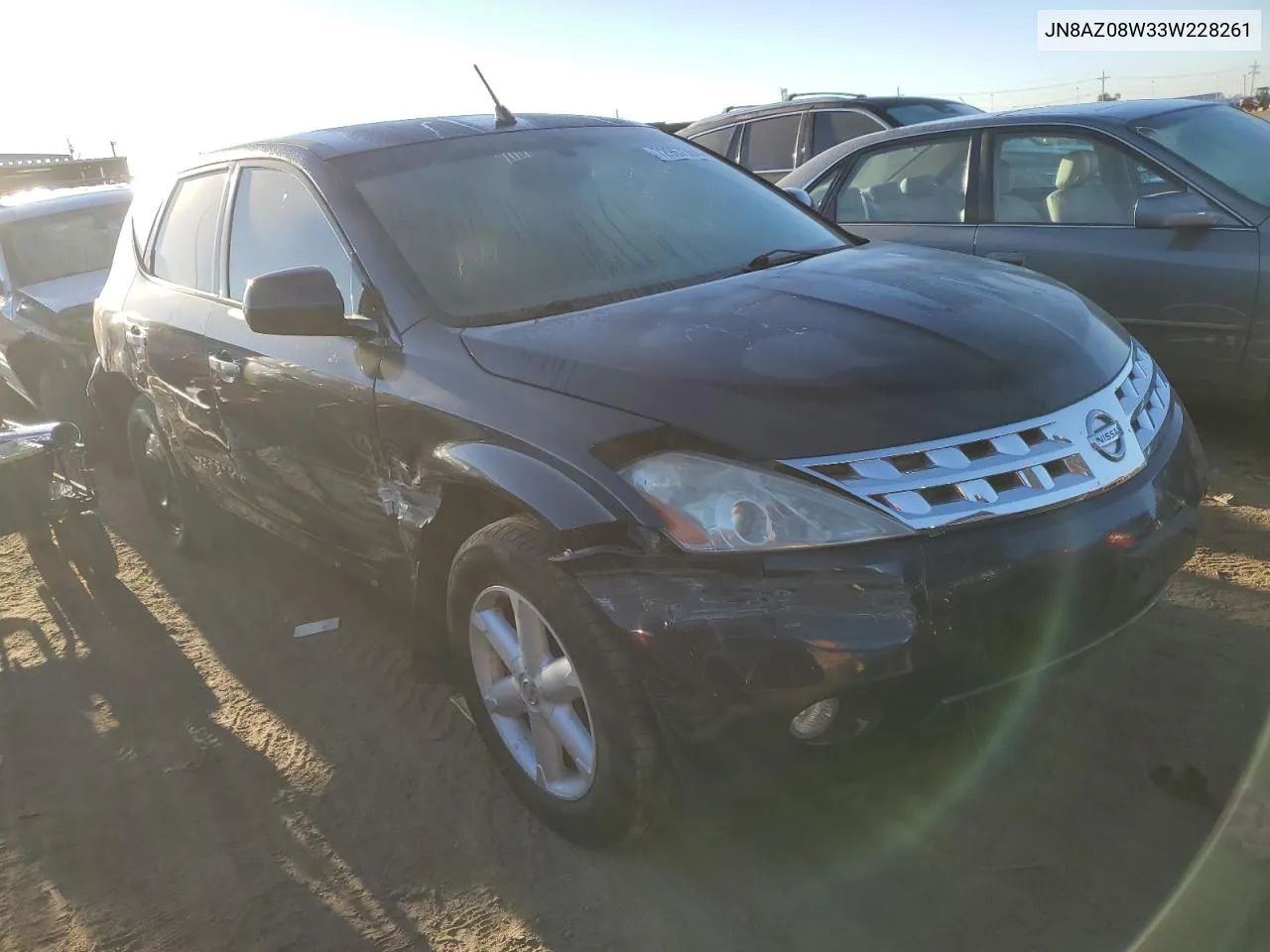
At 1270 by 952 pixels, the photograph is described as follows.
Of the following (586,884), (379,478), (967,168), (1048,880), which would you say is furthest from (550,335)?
(967,168)

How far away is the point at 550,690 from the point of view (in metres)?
2.49

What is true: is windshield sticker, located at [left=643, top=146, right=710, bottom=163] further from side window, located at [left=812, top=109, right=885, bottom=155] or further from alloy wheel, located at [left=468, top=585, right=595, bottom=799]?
side window, located at [left=812, top=109, right=885, bottom=155]

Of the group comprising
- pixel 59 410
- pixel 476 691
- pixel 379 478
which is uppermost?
pixel 379 478

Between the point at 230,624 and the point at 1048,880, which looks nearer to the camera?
the point at 1048,880

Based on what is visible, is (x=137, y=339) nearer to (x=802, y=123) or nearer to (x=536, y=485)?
(x=536, y=485)

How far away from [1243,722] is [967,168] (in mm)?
3383

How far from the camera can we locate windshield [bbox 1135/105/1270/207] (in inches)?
183

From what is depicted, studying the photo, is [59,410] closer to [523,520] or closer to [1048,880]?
[523,520]

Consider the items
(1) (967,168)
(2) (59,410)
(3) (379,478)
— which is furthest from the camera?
(2) (59,410)

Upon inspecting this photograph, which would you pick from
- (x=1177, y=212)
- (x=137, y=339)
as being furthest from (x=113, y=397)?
(x=1177, y=212)

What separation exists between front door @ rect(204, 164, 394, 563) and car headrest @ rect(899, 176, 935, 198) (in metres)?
3.41

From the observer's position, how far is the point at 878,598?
2.06 m

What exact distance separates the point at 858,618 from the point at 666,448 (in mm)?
525

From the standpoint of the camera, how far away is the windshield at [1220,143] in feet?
15.3
